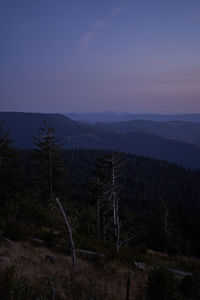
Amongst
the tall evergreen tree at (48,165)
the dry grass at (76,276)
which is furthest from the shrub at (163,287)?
the tall evergreen tree at (48,165)

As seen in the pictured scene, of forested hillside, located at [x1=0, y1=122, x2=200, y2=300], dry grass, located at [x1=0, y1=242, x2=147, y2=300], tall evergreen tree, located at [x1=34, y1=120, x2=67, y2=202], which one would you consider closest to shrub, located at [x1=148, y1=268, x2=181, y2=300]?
forested hillside, located at [x1=0, y1=122, x2=200, y2=300]

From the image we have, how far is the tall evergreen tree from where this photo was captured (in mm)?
19062

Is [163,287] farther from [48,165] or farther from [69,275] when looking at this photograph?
[48,165]

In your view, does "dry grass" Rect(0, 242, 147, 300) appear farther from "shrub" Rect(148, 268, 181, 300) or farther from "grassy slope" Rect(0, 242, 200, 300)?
"shrub" Rect(148, 268, 181, 300)

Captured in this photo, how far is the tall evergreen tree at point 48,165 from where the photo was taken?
19.1m

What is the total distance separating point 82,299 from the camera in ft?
12.9

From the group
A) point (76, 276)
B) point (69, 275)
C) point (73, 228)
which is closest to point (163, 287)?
point (76, 276)

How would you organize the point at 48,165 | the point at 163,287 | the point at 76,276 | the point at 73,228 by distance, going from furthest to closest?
the point at 48,165 → the point at 73,228 → the point at 76,276 → the point at 163,287

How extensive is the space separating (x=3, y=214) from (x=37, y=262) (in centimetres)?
559

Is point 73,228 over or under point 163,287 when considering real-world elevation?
under

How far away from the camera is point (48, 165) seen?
19.5m

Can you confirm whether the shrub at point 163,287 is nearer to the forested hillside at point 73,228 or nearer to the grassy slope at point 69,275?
the forested hillside at point 73,228

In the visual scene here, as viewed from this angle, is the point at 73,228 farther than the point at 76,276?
Yes

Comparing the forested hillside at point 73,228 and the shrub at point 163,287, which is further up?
the shrub at point 163,287
